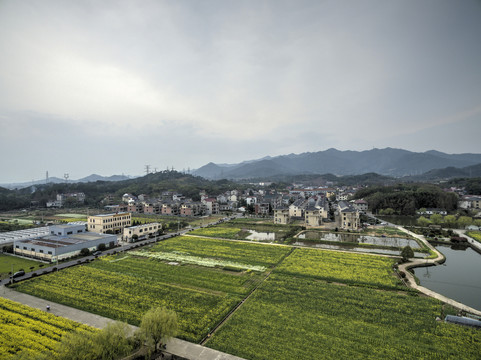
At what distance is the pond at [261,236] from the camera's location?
38875mm

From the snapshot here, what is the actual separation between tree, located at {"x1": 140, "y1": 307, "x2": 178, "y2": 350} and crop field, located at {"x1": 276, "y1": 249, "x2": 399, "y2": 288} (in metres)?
13.6

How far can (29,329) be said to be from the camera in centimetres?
1484

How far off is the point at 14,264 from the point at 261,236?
30565 mm

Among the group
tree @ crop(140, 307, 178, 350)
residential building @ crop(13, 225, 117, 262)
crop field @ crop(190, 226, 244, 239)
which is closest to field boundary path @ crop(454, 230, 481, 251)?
crop field @ crop(190, 226, 244, 239)

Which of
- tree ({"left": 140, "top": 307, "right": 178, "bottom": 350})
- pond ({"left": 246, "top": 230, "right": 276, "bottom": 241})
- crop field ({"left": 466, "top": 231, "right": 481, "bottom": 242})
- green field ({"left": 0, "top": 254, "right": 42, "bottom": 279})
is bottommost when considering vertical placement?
crop field ({"left": 466, "top": 231, "right": 481, "bottom": 242})

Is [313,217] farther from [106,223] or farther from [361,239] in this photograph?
[106,223]

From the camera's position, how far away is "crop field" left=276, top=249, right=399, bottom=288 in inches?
864

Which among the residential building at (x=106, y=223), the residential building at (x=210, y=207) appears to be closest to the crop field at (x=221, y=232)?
the residential building at (x=106, y=223)

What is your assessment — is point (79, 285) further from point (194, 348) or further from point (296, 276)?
point (296, 276)

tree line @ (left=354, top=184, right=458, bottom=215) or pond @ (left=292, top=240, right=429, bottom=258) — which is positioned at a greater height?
tree line @ (left=354, top=184, right=458, bottom=215)

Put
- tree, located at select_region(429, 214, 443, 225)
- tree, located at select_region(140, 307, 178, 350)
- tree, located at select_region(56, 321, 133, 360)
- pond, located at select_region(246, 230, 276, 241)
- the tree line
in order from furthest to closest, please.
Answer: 1. the tree line
2. tree, located at select_region(429, 214, 443, 225)
3. pond, located at select_region(246, 230, 276, 241)
4. tree, located at select_region(140, 307, 178, 350)
5. tree, located at select_region(56, 321, 133, 360)

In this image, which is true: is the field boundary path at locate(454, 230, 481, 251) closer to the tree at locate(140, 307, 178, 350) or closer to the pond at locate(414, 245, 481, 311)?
the pond at locate(414, 245, 481, 311)

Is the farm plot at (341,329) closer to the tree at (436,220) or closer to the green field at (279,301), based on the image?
the green field at (279,301)

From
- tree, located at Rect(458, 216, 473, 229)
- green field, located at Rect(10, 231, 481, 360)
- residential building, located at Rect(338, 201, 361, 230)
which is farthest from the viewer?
residential building, located at Rect(338, 201, 361, 230)
